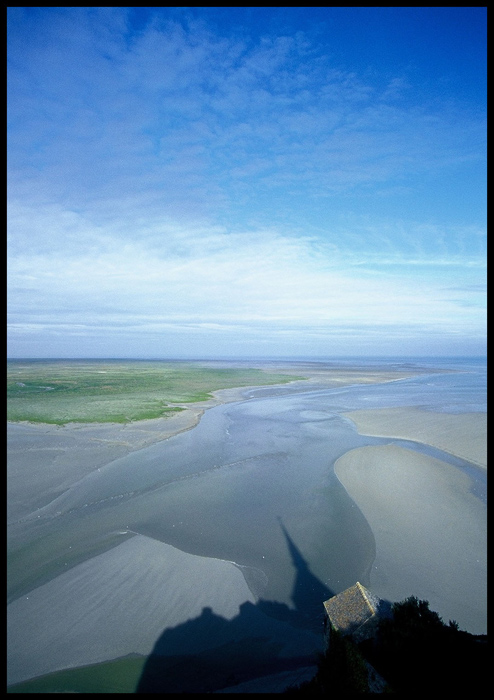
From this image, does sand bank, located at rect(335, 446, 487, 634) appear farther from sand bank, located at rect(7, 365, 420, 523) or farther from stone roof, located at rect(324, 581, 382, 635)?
sand bank, located at rect(7, 365, 420, 523)

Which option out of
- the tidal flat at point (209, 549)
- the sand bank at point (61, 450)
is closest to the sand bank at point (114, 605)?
the tidal flat at point (209, 549)

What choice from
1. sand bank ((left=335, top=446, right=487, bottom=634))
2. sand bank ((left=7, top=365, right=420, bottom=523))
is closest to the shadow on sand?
sand bank ((left=335, top=446, right=487, bottom=634))

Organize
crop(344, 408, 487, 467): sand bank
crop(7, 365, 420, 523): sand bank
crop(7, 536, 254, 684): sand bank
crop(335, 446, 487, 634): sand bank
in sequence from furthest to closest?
1. crop(344, 408, 487, 467): sand bank
2. crop(7, 365, 420, 523): sand bank
3. crop(335, 446, 487, 634): sand bank
4. crop(7, 536, 254, 684): sand bank

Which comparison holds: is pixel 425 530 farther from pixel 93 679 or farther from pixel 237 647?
pixel 93 679

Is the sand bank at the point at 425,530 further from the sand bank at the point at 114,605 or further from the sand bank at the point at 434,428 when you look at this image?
the sand bank at the point at 114,605

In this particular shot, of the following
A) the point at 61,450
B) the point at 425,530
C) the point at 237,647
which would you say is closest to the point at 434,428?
the point at 425,530
